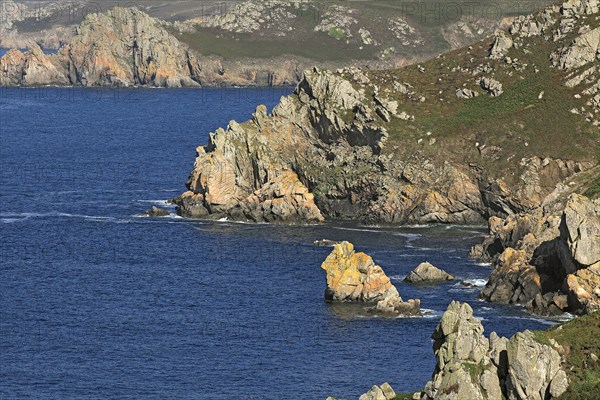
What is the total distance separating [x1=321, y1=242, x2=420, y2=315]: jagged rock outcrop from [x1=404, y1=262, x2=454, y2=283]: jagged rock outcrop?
8.77 meters

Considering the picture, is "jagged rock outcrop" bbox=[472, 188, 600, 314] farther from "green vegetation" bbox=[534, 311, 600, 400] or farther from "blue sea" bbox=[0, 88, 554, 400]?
"green vegetation" bbox=[534, 311, 600, 400]

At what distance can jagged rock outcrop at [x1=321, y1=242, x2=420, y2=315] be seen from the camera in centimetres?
17412

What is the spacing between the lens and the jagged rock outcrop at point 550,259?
16200 cm

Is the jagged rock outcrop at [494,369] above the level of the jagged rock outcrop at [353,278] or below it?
above

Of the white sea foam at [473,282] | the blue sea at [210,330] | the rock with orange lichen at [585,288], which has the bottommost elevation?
the blue sea at [210,330]

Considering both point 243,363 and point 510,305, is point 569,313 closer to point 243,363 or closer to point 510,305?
point 510,305

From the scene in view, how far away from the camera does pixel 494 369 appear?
374 ft

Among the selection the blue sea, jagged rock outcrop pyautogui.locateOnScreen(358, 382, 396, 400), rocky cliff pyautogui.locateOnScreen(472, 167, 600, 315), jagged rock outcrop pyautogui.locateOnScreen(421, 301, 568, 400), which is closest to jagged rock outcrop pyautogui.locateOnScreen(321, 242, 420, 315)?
the blue sea

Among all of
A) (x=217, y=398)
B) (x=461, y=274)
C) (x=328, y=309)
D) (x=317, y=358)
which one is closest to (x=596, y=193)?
(x=461, y=274)

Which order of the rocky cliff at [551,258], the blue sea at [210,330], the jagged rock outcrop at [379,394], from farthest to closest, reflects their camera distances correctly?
the rocky cliff at [551,258], the blue sea at [210,330], the jagged rock outcrop at [379,394]

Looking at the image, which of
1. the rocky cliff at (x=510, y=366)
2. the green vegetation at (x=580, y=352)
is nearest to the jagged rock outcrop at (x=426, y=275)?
the green vegetation at (x=580, y=352)

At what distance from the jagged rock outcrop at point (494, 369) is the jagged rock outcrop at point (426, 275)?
65.8 metres

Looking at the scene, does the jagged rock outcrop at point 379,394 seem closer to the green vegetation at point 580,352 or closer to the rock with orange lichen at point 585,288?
the green vegetation at point 580,352

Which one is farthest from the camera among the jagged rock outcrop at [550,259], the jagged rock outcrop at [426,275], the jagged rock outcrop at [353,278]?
the jagged rock outcrop at [426,275]
